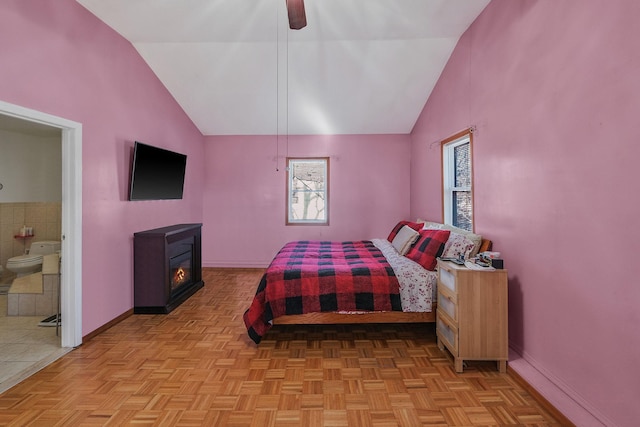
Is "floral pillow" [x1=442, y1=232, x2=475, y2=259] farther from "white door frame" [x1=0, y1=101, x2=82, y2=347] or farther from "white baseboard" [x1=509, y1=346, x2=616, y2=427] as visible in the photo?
"white door frame" [x1=0, y1=101, x2=82, y2=347]

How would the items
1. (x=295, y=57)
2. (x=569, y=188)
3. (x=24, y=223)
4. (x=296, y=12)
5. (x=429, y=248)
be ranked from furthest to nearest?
(x=24, y=223), (x=295, y=57), (x=429, y=248), (x=296, y=12), (x=569, y=188)

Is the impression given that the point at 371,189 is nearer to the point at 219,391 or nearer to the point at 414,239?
the point at 414,239

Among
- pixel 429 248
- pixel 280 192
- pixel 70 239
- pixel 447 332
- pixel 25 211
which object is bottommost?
pixel 447 332

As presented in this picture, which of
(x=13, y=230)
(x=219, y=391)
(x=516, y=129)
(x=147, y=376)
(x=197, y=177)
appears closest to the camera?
(x=219, y=391)

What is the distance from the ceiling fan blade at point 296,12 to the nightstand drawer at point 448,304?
2223mm

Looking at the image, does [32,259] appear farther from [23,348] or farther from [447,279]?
[447,279]

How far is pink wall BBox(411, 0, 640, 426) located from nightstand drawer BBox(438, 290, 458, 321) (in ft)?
1.56

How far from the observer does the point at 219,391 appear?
6.61 feet

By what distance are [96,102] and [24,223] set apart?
2.92 meters

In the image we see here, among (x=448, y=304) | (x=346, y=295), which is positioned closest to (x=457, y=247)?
(x=448, y=304)

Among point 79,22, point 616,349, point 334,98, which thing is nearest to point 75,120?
point 79,22

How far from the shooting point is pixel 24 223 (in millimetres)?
4414

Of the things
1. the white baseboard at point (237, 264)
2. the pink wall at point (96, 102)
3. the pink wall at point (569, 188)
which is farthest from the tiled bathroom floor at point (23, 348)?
the pink wall at point (569, 188)

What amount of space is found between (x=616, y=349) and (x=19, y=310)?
483cm
